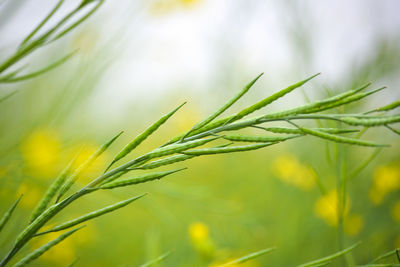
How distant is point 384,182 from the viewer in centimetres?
100

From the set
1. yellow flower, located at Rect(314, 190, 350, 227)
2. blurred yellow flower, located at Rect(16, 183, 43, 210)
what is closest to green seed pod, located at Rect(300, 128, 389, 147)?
blurred yellow flower, located at Rect(16, 183, 43, 210)

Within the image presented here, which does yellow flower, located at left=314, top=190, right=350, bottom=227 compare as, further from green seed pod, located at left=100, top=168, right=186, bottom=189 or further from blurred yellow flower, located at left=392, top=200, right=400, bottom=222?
green seed pod, located at left=100, top=168, right=186, bottom=189

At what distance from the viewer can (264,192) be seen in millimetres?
1490

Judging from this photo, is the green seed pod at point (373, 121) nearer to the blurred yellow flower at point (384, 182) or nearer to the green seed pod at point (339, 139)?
the green seed pod at point (339, 139)

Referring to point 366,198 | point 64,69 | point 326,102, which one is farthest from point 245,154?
point 326,102

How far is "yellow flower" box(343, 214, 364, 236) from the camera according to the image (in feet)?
3.19

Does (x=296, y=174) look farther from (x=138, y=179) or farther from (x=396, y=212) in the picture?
(x=138, y=179)

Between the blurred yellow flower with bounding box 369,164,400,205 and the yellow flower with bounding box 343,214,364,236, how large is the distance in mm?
78

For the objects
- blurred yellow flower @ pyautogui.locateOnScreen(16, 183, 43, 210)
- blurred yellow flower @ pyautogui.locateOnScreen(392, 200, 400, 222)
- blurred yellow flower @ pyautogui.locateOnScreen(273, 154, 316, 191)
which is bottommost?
blurred yellow flower @ pyautogui.locateOnScreen(392, 200, 400, 222)

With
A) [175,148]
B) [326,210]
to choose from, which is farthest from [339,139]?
[326,210]

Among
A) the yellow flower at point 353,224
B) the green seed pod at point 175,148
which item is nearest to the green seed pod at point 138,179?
the green seed pod at point 175,148

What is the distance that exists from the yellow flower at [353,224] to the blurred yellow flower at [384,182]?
78mm

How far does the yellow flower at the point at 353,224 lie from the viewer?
97cm

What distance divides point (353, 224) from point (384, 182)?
0.16 meters
